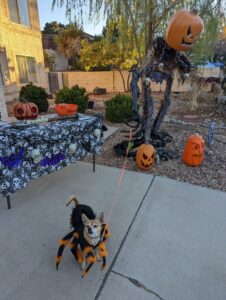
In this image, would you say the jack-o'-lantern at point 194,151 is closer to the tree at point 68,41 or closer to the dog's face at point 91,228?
the dog's face at point 91,228

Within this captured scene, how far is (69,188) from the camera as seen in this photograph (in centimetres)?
277

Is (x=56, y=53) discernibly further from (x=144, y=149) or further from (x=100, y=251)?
(x=100, y=251)

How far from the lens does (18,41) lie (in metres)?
9.17

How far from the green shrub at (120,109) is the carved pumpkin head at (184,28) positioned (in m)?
2.67

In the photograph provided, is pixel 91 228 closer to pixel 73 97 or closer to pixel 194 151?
pixel 194 151

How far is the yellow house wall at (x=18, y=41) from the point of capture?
8281 millimetres

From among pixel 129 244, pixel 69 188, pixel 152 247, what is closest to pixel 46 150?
pixel 69 188

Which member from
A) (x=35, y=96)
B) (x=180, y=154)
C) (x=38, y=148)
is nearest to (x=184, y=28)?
(x=180, y=154)

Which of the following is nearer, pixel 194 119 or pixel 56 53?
pixel 194 119

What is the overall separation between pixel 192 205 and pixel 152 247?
866 millimetres

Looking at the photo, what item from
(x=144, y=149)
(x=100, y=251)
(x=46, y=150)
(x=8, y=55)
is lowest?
(x=100, y=251)

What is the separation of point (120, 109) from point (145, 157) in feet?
8.78

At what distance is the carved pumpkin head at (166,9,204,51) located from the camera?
9.08 ft

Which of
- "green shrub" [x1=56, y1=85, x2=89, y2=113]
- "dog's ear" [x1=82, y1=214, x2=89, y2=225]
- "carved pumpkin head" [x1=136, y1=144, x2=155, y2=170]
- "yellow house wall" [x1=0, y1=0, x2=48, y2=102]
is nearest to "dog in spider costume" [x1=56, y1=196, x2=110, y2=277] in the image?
"dog's ear" [x1=82, y1=214, x2=89, y2=225]
